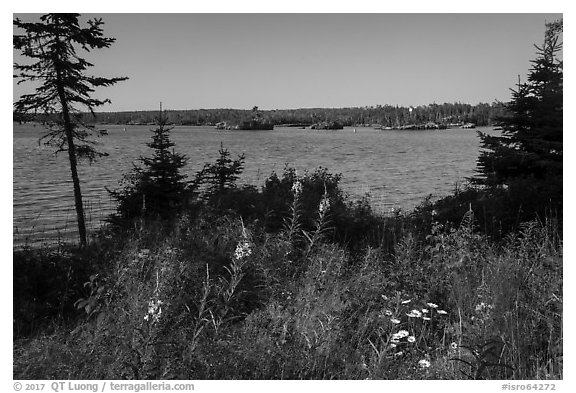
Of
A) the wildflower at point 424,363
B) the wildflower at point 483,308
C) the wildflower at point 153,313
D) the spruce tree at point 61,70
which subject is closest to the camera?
the wildflower at point 153,313

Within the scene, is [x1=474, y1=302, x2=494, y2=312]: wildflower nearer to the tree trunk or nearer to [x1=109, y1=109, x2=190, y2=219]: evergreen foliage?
[x1=109, y1=109, x2=190, y2=219]: evergreen foliage

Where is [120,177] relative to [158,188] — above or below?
below

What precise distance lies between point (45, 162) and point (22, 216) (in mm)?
9543

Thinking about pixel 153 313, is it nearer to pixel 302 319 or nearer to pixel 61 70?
pixel 302 319

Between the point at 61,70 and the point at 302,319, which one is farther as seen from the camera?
the point at 61,70

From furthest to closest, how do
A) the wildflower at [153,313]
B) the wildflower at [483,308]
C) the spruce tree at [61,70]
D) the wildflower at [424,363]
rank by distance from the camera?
1. the spruce tree at [61,70]
2. the wildflower at [483,308]
3. the wildflower at [424,363]
4. the wildflower at [153,313]

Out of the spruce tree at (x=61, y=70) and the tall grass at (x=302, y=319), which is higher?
the spruce tree at (x=61, y=70)

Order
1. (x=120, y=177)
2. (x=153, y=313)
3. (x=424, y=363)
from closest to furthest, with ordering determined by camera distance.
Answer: (x=153, y=313) < (x=424, y=363) < (x=120, y=177)

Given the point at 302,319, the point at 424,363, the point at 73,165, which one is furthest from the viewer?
the point at 73,165

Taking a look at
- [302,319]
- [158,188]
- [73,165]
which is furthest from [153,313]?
[73,165]

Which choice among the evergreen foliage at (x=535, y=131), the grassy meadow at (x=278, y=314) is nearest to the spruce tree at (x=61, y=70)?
the grassy meadow at (x=278, y=314)

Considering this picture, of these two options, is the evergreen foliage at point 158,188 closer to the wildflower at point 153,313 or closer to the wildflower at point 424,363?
the wildflower at point 153,313

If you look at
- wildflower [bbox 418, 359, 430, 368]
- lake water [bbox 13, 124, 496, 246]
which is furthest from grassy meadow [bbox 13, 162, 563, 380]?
lake water [bbox 13, 124, 496, 246]

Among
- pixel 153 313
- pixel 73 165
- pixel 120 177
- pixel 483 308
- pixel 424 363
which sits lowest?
pixel 424 363
